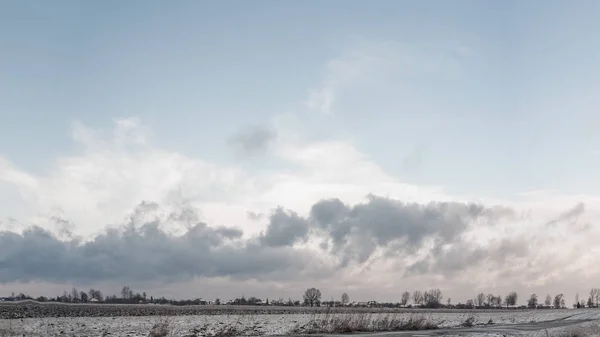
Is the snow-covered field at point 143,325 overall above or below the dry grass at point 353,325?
below

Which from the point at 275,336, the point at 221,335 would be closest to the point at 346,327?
the point at 275,336

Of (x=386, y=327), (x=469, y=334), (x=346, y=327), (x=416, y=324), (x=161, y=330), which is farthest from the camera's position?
(x=416, y=324)

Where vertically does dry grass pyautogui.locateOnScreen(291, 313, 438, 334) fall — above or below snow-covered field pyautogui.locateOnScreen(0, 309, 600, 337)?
above

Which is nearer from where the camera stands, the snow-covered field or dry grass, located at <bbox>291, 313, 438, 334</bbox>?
dry grass, located at <bbox>291, 313, 438, 334</bbox>

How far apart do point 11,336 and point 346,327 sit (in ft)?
84.8

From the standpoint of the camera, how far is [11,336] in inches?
1622

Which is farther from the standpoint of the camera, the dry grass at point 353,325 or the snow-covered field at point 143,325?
the snow-covered field at point 143,325

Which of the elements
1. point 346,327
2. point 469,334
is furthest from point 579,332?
point 346,327

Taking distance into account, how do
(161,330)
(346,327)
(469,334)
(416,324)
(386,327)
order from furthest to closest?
(416,324)
(386,327)
(346,327)
(469,334)
(161,330)

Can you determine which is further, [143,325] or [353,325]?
[143,325]

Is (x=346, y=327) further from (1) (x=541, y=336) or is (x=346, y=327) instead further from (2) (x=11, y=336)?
(2) (x=11, y=336)

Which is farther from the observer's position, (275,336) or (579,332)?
(579,332)

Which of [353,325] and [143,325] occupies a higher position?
[353,325]

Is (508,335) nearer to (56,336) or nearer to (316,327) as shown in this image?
(316,327)
